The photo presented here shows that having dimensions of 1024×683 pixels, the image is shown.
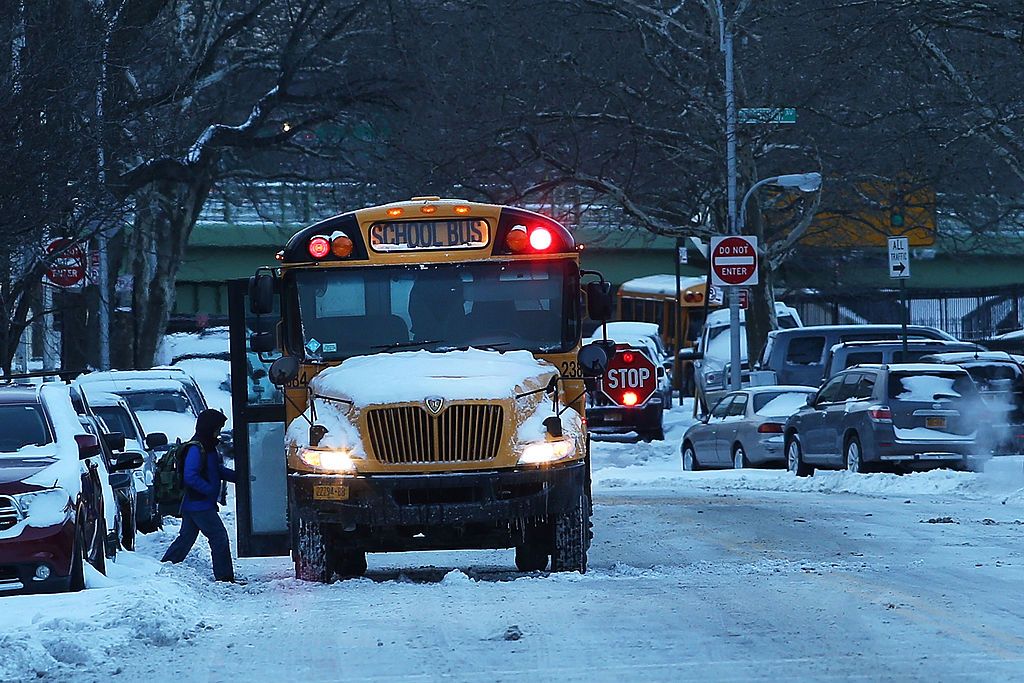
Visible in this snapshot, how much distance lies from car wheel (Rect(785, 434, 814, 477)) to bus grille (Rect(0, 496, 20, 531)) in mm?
15765

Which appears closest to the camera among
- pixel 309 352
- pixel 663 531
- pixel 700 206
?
pixel 309 352

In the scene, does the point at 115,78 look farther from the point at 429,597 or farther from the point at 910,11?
the point at 429,597

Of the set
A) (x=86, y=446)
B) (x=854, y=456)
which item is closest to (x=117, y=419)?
(x=86, y=446)

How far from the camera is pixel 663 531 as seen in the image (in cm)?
1769

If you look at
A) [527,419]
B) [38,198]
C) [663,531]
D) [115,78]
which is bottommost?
[663,531]

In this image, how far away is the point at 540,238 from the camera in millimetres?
13953

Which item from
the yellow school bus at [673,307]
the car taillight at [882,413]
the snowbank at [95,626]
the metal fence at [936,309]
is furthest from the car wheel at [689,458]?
the yellow school bus at [673,307]

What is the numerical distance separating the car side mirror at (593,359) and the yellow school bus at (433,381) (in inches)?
0.6

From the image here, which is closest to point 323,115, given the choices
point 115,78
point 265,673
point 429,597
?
point 115,78

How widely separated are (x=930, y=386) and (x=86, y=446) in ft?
45.0

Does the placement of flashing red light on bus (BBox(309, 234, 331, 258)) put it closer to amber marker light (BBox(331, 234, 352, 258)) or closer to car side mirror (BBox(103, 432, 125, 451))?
amber marker light (BBox(331, 234, 352, 258))

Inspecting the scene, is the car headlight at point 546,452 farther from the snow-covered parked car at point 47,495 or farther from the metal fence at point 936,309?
the metal fence at point 936,309

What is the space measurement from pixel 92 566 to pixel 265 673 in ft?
18.2

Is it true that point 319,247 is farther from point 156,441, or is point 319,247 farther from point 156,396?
point 156,396
